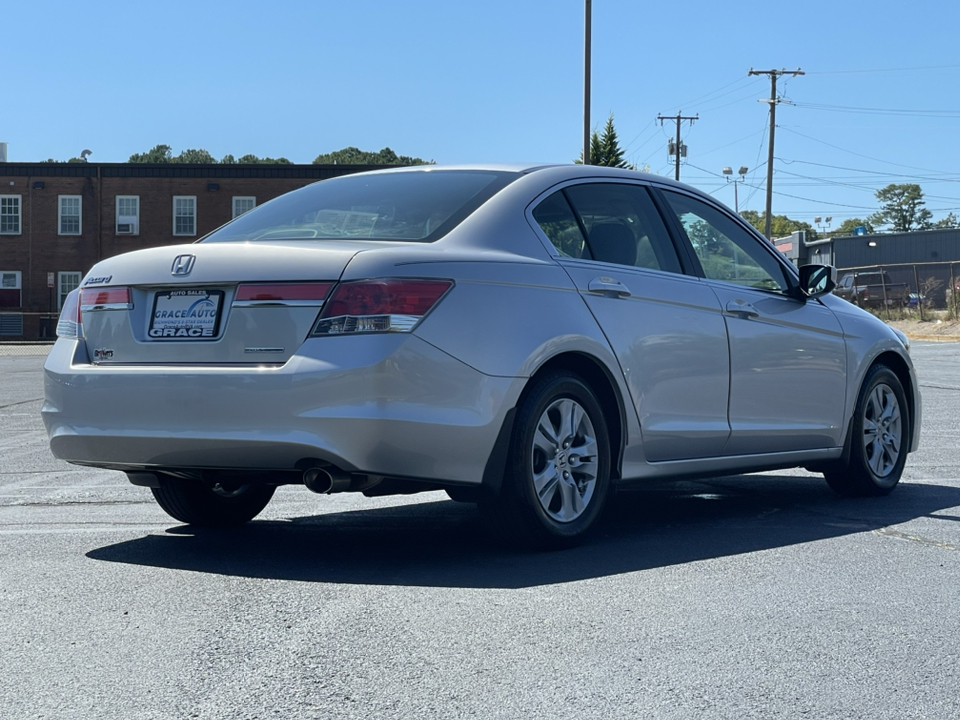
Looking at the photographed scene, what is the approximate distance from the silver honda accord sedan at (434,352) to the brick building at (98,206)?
47.0m

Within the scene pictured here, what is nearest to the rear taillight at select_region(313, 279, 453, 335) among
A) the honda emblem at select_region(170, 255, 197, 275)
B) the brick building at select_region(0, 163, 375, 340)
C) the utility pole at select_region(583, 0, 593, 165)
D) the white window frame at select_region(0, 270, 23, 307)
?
the honda emblem at select_region(170, 255, 197, 275)

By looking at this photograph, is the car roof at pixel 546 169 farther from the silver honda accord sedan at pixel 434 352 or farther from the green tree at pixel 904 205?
the green tree at pixel 904 205

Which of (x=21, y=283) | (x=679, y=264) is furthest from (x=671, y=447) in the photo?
(x=21, y=283)

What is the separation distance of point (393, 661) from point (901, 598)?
1.97 metres

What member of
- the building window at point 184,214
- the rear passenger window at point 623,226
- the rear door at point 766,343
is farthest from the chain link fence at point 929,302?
the rear passenger window at point 623,226

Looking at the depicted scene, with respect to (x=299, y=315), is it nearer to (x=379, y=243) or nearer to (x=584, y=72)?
(x=379, y=243)

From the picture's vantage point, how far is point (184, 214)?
52500 millimetres

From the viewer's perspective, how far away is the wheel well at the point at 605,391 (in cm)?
559

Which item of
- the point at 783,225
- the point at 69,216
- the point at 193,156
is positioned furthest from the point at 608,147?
the point at 783,225

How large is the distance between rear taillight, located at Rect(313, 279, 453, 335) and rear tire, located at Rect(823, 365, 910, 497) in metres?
3.48

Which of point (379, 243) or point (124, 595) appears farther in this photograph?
point (379, 243)

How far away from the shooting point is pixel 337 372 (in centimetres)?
480

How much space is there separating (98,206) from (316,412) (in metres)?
50.2

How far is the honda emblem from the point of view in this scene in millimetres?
5168
